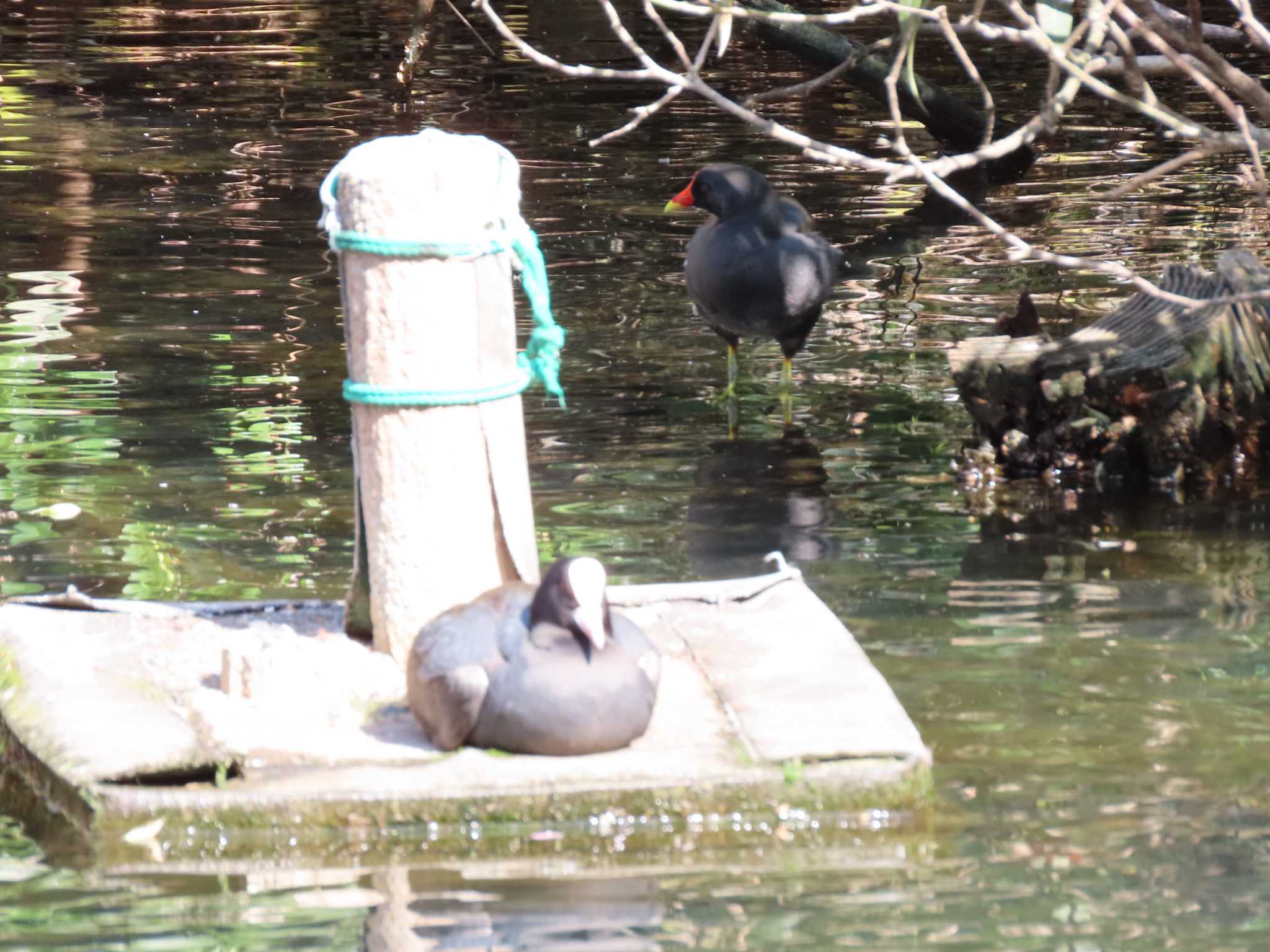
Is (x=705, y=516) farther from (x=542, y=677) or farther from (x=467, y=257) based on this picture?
(x=542, y=677)

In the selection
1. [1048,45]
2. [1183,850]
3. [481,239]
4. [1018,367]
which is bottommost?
[1183,850]

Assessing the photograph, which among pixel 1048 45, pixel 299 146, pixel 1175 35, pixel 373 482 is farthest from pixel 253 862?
pixel 299 146

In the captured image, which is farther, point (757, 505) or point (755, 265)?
point (755, 265)

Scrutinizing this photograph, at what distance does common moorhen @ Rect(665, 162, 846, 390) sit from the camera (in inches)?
331

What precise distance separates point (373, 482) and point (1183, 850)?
2.14m

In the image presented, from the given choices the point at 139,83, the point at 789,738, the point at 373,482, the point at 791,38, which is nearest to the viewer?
the point at 789,738

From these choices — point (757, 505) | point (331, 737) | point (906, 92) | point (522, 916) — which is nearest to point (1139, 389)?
point (757, 505)

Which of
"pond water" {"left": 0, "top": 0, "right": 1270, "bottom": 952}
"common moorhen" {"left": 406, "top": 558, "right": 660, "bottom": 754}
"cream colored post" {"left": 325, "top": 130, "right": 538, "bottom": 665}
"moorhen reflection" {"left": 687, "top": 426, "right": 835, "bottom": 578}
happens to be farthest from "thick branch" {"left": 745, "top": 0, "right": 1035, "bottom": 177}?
"common moorhen" {"left": 406, "top": 558, "right": 660, "bottom": 754}

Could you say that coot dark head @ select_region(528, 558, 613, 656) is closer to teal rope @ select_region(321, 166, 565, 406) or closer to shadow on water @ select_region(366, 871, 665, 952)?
shadow on water @ select_region(366, 871, 665, 952)

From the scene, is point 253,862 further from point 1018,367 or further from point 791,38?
point 791,38

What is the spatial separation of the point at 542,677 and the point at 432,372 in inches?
35.4

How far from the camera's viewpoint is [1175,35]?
5805mm

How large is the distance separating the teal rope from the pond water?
112 centimetres

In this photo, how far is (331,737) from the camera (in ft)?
14.9
